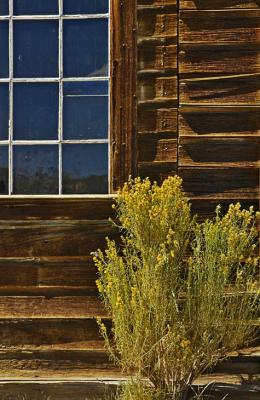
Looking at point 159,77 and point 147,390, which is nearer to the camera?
point 147,390

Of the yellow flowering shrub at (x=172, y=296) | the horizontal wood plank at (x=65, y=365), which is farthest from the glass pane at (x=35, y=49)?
the horizontal wood plank at (x=65, y=365)

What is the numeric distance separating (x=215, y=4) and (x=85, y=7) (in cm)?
109

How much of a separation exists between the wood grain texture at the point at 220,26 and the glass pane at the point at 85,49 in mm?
687

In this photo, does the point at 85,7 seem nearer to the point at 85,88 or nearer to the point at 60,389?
the point at 85,88

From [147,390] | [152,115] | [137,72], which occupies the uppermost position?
[137,72]

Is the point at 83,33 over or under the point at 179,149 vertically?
over

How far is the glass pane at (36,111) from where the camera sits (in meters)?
6.01

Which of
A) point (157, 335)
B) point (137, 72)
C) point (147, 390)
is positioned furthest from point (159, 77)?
point (147, 390)

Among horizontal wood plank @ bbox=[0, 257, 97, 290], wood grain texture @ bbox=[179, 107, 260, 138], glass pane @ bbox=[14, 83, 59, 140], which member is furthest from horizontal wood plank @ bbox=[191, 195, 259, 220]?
glass pane @ bbox=[14, 83, 59, 140]

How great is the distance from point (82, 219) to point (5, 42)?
5.44 ft

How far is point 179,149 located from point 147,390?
195cm

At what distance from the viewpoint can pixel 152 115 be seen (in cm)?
588

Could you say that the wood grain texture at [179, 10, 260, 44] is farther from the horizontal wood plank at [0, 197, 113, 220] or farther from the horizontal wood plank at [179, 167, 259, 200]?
the horizontal wood plank at [0, 197, 113, 220]

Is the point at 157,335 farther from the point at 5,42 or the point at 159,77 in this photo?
the point at 5,42
